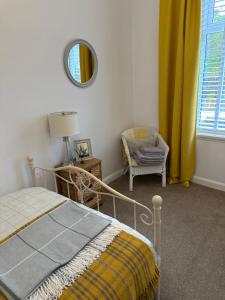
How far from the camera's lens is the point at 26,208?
1515 mm

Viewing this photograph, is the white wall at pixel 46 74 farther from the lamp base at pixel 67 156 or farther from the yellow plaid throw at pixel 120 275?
the yellow plaid throw at pixel 120 275

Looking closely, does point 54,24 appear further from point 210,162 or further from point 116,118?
point 210,162

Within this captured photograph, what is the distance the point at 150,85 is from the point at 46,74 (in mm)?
1514

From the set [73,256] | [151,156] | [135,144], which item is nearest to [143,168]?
[151,156]

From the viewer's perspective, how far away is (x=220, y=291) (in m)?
1.45

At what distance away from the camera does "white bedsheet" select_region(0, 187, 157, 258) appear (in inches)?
51.3

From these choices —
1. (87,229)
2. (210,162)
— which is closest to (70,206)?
(87,229)

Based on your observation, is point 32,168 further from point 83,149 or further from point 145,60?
point 145,60

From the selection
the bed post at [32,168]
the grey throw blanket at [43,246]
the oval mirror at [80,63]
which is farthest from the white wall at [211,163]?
the bed post at [32,168]

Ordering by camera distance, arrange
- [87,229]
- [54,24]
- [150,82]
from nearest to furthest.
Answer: [87,229]
[54,24]
[150,82]

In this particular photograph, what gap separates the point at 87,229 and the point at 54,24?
191 cm

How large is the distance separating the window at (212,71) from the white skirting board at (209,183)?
24.8 inches

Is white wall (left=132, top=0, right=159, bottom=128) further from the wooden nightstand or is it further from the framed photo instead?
the wooden nightstand

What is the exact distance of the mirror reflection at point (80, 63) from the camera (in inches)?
87.6
